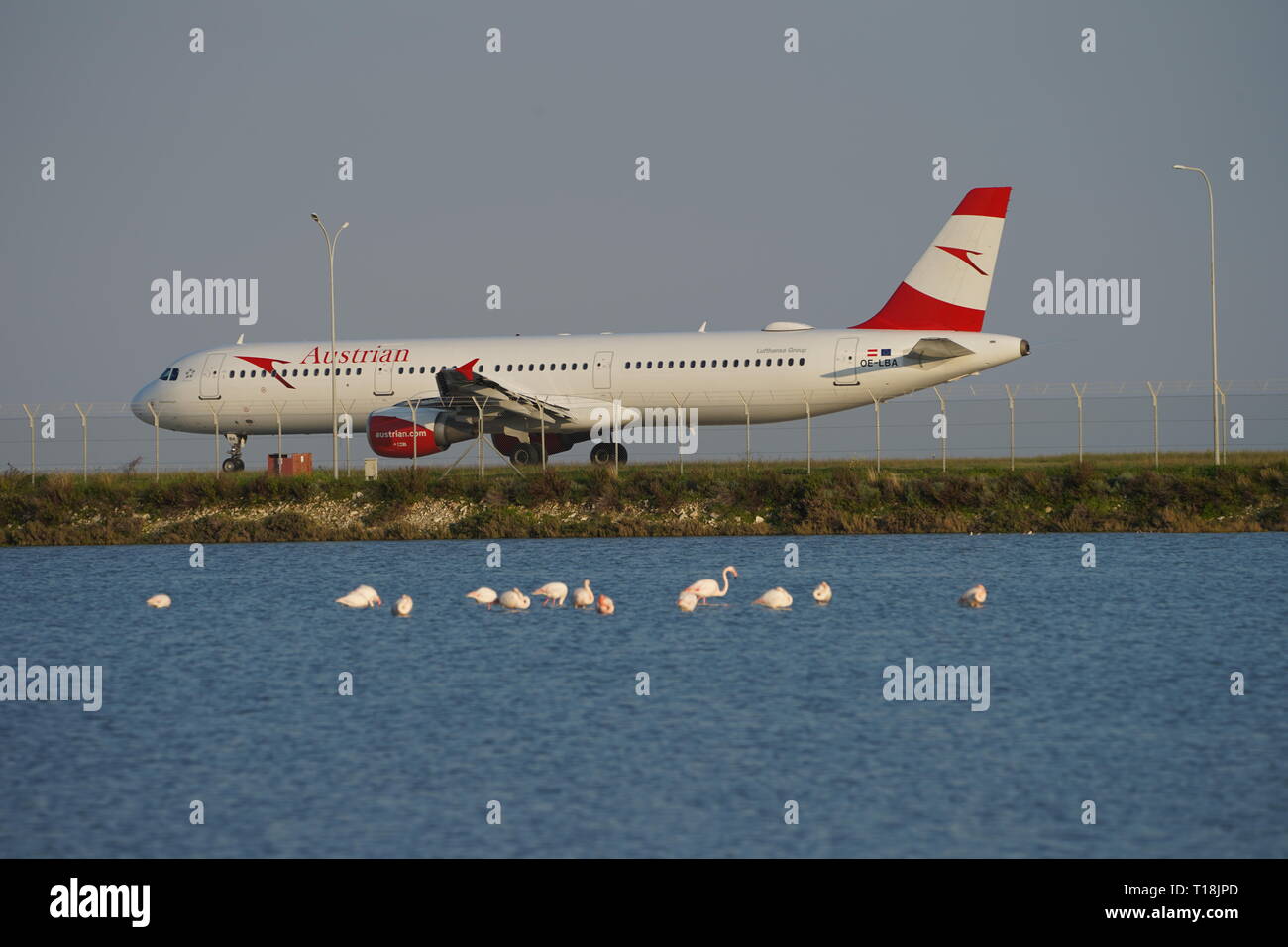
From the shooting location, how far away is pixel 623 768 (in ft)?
39.3

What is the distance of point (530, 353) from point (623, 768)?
33429mm

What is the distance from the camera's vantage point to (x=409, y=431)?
139ft

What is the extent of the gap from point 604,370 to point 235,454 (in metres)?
12.8

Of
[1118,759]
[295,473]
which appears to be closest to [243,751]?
[1118,759]

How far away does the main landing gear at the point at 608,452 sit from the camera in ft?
144

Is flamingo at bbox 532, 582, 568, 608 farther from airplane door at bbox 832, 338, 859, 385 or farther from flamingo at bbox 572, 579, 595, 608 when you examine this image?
airplane door at bbox 832, 338, 859, 385

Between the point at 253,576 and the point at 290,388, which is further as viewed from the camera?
the point at 290,388

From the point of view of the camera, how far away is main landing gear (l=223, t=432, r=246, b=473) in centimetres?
4715

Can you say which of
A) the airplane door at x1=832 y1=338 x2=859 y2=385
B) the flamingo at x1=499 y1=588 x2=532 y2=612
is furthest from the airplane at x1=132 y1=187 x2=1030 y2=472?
the flamingo at x1=499 y1=588 x2=532 y2=612

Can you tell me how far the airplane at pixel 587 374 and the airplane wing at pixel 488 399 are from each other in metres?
0.06
